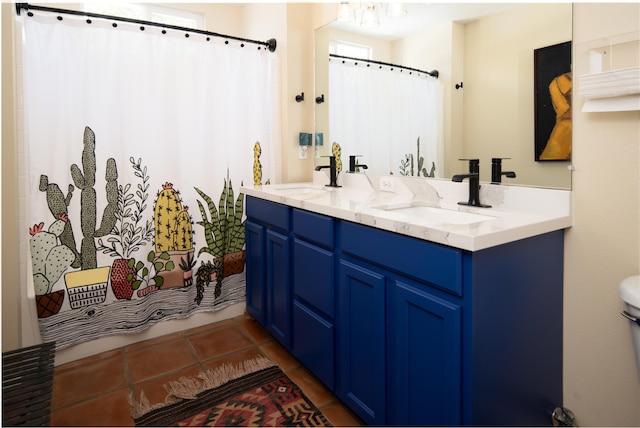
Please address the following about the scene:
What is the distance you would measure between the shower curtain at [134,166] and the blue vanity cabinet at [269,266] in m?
0.22

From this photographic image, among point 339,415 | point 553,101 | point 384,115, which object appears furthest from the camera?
point 384,115

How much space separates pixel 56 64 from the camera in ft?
6.72

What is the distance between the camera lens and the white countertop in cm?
123

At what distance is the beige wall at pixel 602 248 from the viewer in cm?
134

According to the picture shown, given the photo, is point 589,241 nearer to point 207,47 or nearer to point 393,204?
point 393,204

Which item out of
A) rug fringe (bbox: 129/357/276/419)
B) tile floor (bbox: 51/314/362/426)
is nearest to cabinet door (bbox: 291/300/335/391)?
tile floor (bbox: 51/314/362/426)

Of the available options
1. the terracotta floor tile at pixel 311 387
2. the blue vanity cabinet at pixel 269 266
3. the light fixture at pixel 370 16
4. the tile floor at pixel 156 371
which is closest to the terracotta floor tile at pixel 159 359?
the tile floor at pixel 156 371

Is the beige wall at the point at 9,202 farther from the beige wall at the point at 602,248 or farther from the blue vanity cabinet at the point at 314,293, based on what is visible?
the beige wall at the point at 602,248

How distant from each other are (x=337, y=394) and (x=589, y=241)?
3.89 ft

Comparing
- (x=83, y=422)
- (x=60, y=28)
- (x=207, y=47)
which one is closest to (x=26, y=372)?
(x=83, y=422)

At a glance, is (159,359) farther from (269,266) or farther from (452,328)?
(452,328)

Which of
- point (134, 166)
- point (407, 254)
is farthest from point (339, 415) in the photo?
point (134, 166)

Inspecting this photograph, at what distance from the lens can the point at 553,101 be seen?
59.6 inches

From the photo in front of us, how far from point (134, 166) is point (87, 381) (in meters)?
1.16
